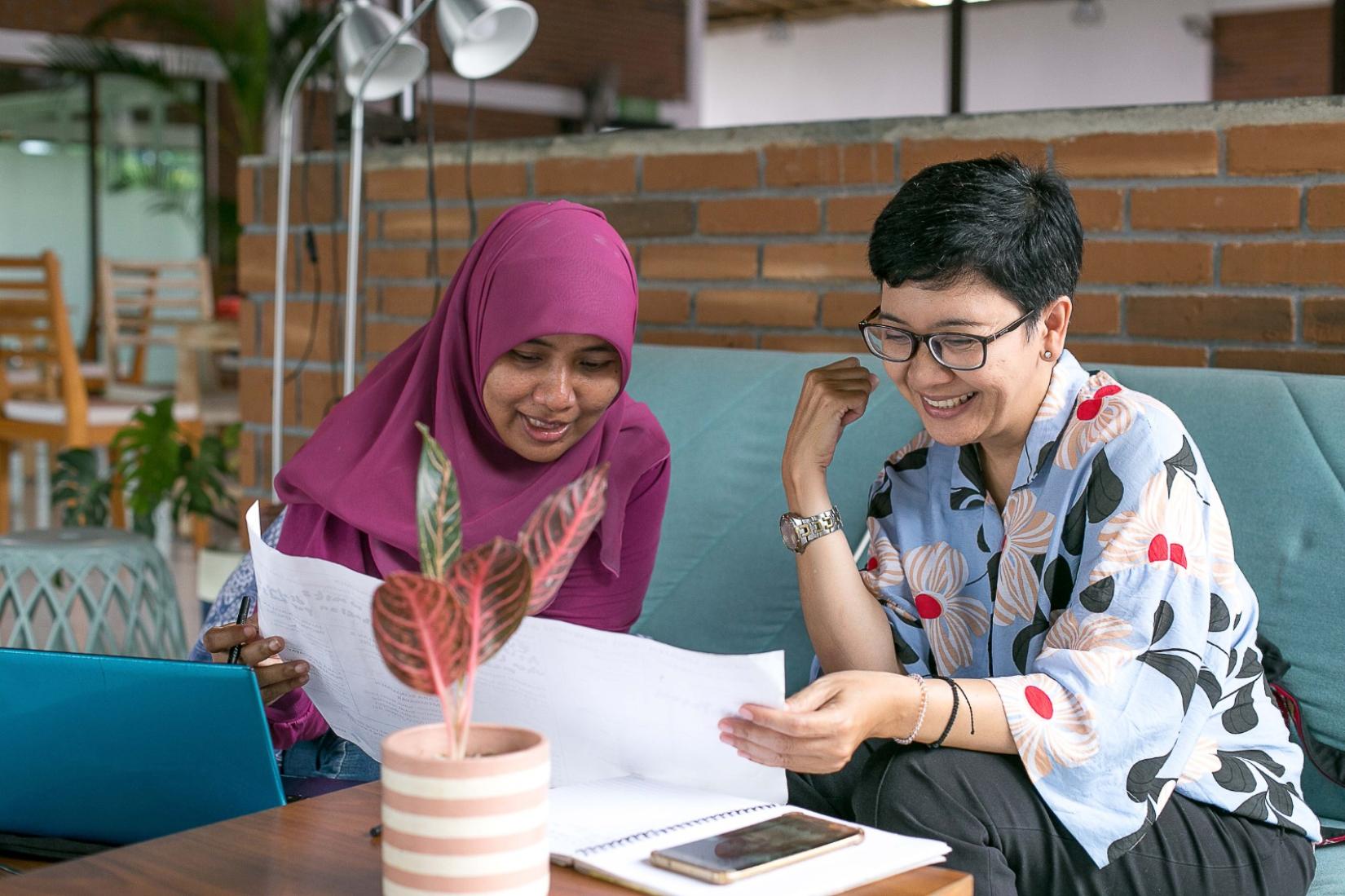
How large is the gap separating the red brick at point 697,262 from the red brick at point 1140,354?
2.02 ft

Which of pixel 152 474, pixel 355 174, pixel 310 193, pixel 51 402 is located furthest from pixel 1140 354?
pixel 51 402

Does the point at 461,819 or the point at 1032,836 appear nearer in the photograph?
the point at 461,819

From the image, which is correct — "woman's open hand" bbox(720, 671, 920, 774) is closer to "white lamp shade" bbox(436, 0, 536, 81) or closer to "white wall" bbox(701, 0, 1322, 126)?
"white lamp shade" bbox(436, 0, 536, 81)

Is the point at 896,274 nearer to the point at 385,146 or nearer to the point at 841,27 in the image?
the point at 385,146

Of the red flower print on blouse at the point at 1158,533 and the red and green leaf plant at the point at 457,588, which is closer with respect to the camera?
the red and green leaf plant at the point at 457,588

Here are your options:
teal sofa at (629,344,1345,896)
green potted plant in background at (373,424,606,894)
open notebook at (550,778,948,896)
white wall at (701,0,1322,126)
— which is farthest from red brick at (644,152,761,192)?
white wall at (701,0,1322,126)

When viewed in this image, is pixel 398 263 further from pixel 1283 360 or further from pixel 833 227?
pixel 1283 360

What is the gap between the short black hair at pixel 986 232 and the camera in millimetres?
1356

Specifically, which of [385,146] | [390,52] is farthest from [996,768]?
[385,146]

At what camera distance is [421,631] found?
0.79m

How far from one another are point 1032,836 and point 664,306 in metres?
1.55

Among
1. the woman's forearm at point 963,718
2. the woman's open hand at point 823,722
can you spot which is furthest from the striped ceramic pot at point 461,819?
the woman's forearm at point 963,718

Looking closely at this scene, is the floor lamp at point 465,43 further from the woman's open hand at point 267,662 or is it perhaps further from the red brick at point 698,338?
the woman's open hand at point 267,662

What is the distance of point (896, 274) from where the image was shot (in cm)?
139
